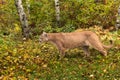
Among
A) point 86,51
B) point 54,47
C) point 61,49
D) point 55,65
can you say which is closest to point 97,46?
point 86,51

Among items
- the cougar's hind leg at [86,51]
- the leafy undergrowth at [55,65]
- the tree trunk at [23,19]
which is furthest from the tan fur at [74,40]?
the tree trunk at [23,19]

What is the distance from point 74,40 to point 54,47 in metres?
2.24

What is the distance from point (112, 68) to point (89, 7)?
9.74m

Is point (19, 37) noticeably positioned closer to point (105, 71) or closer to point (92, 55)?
point (92, 55)

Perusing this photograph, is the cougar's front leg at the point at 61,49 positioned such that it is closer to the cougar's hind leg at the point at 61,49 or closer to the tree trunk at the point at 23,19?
the cougar's hind leg at the point at 61,49

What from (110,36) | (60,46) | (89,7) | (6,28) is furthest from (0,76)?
(89,7)

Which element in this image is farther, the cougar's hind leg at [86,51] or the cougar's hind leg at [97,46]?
the cougar's hind leg at [86,51]

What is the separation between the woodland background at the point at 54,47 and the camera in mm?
12273

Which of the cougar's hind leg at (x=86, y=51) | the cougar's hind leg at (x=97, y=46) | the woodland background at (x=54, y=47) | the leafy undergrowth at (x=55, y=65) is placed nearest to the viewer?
the leafy undergrowth at (x=55, y=65)

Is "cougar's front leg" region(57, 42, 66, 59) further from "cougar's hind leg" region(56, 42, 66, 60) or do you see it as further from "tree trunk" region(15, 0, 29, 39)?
"tree trunk" region(15, 0, 29, 39)

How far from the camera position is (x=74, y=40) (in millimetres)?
13789

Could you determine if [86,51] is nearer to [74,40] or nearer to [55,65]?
[74,40]

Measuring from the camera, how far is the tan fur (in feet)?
45.0

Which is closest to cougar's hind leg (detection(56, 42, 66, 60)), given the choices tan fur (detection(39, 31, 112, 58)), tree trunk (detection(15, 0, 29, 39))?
tan fur (detection(39, 31, 112, 58))
